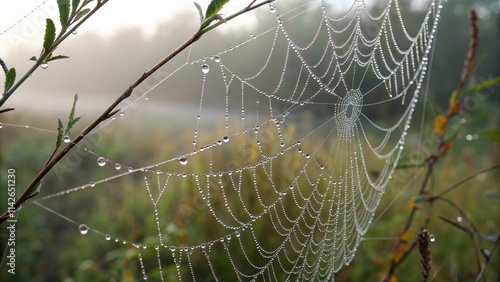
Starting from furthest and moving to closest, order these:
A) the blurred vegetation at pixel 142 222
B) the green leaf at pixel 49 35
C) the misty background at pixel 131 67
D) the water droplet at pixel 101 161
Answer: the misty background at pixel 131 67 < the blurred vegetation at pixel 142 222 < the water droplet at pixel 101 161 < the green leaf at pixel 49 35

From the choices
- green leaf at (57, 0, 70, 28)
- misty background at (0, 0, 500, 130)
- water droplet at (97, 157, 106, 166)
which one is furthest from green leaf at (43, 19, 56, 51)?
misty background at (0, 0, 500, 130)

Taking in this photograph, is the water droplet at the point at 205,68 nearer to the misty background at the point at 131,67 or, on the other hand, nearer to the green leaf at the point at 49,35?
the green leaf at the point at 49,35

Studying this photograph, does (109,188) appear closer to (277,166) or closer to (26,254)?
(26,254)

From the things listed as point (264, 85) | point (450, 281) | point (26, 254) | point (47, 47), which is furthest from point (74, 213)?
point (264, 85)

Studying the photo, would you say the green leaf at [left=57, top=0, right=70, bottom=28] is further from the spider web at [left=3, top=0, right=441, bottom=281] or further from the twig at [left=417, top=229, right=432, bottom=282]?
the spider web at [left=3, top=0, right=441, bottom=281]

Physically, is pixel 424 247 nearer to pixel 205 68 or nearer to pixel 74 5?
pixel 205 68

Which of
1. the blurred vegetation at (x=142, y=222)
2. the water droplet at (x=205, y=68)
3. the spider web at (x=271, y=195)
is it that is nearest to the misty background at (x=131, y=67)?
the blurred vegetation at (x=142, y=222)
